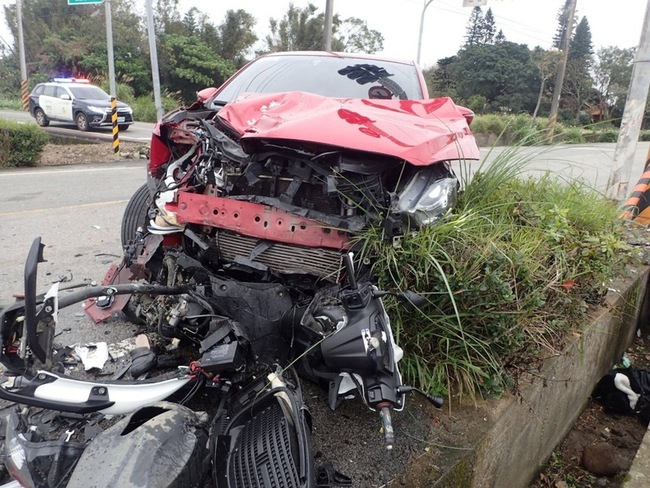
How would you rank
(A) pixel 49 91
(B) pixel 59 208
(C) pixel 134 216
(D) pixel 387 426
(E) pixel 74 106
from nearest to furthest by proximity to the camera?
(D) pixel 387 426
(C) pixel 134 216
(B) pixel 59 208
(E) pixel 74 106
(A) pixel 49 91

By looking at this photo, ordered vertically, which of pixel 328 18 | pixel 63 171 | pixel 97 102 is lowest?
pixel 63 171

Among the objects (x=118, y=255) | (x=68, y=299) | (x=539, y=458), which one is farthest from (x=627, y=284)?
(x=118, y=255)

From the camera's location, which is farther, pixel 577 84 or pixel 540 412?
pixel 577 84

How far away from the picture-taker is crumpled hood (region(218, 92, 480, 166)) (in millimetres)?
2016

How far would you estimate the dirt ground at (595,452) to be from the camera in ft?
9.70

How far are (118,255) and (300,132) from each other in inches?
122

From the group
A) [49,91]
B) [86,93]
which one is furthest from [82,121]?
[49,91]

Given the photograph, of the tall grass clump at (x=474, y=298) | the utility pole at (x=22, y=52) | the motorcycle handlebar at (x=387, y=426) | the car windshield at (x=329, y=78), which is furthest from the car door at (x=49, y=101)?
the motorcycle handlebar at (x=387, y=426)

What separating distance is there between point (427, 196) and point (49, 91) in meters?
18.6

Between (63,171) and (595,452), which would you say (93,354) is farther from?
(63,171)

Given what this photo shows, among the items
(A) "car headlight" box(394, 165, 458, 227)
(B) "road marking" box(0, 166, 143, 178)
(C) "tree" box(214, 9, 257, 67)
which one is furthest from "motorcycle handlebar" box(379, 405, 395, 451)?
(C) "tree" box(214, 9, 257, 67)

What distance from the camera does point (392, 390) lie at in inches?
Answer: 65.3

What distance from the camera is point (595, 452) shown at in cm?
307

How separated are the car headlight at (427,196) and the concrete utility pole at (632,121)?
4541mm
